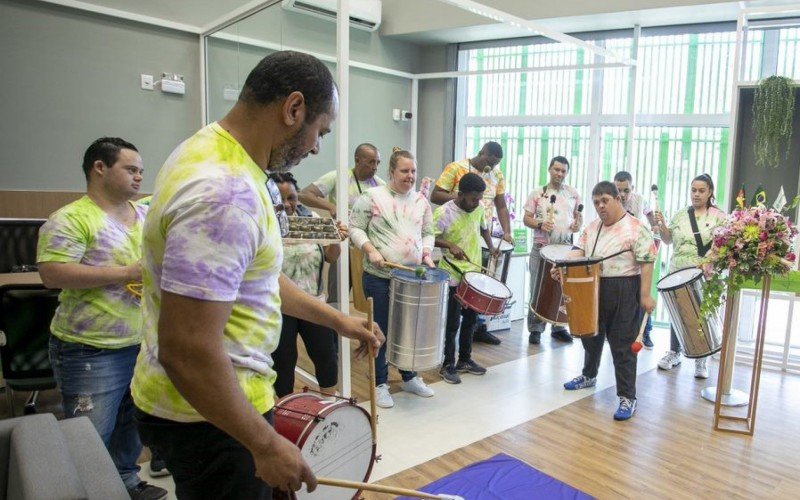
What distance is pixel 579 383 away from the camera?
4070mm

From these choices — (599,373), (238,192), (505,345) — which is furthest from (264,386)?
(505,345)

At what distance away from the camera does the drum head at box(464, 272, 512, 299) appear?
3.83 metres

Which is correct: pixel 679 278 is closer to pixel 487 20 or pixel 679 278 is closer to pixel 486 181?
pixel 486 181

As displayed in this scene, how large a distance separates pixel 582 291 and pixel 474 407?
1.02 m

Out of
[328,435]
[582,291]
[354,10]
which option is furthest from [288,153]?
[354,10]

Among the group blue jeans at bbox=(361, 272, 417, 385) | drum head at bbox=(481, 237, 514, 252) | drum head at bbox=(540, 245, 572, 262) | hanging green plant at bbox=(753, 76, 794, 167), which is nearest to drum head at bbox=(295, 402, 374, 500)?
blue jeans at bbox=(361, 272, 417, 385)

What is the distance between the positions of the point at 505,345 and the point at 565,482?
2.34 metres

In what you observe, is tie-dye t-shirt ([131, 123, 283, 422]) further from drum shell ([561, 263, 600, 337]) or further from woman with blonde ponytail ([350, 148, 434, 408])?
drum shell ([561, 263, 600, 337])

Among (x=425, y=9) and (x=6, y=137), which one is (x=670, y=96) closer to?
(x=425, y=9)

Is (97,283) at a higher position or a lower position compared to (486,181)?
lower

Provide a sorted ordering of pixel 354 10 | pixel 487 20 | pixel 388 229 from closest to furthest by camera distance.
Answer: pixel 388 229 < pixel 487 20 < pixel 354 10

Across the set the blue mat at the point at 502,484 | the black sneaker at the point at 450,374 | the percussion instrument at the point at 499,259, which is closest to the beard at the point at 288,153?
the blue mat at the point at 502,484

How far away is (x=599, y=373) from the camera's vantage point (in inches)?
174

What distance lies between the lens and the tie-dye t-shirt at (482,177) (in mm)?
4820
